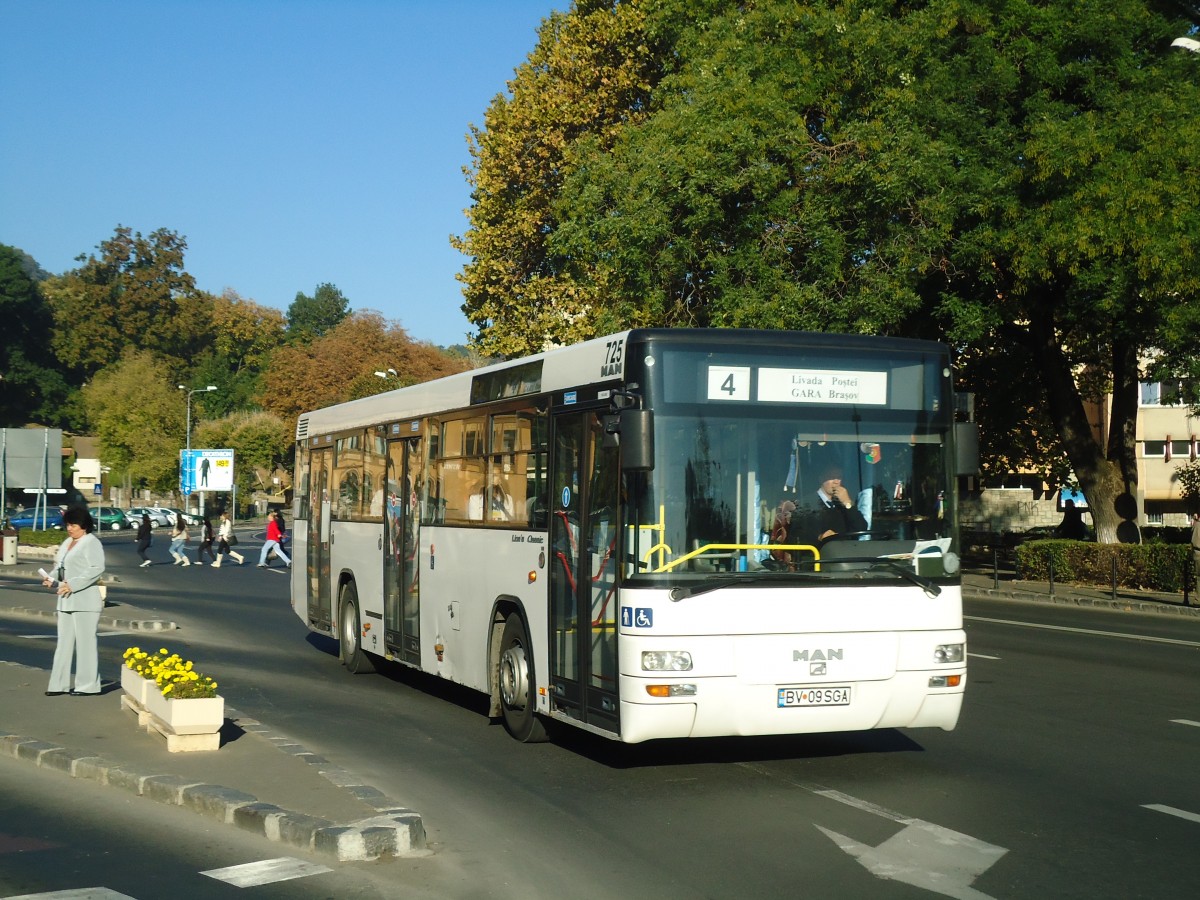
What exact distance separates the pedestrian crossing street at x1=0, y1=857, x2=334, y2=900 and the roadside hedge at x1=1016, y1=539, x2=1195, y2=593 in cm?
2304

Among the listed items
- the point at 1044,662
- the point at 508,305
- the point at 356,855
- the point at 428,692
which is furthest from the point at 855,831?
the point at 508,305

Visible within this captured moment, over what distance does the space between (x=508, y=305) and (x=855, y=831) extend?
122 ft

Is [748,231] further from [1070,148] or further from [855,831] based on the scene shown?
[855,831]

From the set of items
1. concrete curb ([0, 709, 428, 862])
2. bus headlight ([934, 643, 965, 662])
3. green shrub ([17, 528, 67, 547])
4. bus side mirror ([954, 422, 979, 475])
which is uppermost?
bus side mirror ([954, 422, 979, 475])

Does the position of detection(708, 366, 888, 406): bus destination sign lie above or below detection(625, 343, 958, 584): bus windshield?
above

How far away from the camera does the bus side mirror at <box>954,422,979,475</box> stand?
9.59 meters

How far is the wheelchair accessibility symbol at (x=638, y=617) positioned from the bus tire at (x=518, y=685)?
6.19 ft

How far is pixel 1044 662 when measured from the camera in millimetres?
16688

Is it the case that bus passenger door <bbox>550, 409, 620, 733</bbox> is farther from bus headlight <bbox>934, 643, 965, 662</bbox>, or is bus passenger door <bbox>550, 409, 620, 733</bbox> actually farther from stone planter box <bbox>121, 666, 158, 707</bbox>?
stone planter box <bbox>121, 666, 158, 707</bbox>

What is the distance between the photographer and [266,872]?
278 inches

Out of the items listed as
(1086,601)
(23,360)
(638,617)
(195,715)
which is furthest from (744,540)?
(23,360)

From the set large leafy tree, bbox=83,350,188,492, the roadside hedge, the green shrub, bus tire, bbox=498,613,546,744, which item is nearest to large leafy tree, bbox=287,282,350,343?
large leafy tree, bbox=83,350,188,492

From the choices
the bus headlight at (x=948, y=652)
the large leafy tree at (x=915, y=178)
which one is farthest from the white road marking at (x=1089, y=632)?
the bus headlight at (x=948, y=652)

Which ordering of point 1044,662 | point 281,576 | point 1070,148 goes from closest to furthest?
1. point 1044,662
2. point 1070,148
3. point 281,576
